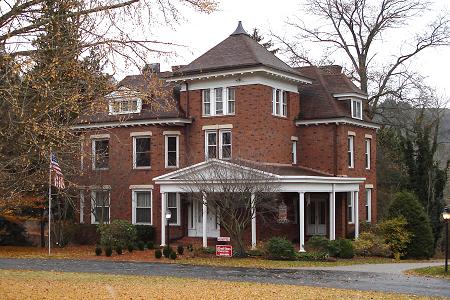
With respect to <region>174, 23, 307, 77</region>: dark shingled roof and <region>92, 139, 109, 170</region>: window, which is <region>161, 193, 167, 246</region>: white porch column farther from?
<region>174, 23, 307, 77</region>: dark shingled roof

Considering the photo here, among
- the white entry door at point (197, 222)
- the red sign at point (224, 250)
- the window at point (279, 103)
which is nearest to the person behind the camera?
the red sign at point (224, 250)

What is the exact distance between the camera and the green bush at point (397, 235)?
36.2m

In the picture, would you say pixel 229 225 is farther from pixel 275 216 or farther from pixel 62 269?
pixel 62 269

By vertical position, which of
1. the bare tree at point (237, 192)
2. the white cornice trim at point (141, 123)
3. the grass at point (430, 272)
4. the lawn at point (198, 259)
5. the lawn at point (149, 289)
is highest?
the white cornice trim at point (141, 123)

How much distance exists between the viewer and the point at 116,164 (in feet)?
131

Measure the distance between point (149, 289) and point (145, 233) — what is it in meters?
19.8

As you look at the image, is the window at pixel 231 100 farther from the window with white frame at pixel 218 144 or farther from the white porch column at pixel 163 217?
the white porch column at pixel 163 217

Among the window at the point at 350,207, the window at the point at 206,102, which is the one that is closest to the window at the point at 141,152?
the window at the point at 206,102

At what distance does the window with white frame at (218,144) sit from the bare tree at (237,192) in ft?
15.1

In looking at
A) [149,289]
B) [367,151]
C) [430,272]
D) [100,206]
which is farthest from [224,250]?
[367,151]

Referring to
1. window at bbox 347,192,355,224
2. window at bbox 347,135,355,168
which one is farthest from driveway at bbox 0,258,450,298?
window at bbox 347,135,355,168

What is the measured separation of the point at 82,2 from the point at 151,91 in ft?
7.15

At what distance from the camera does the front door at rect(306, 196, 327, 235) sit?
38.7 metres

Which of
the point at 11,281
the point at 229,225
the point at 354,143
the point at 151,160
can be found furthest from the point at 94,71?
the point at 354,143
